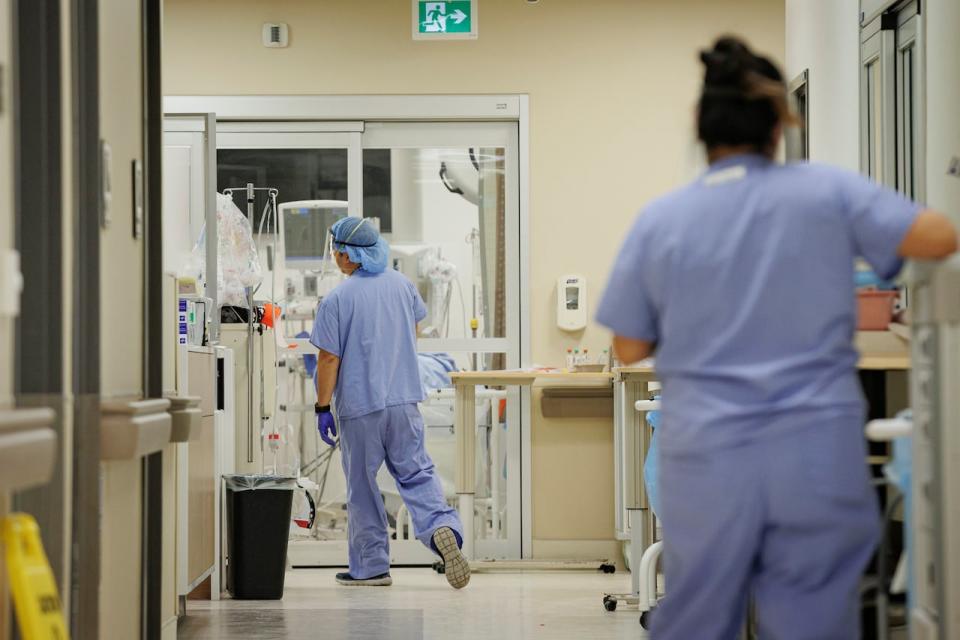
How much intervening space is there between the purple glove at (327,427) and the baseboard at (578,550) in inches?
50.0

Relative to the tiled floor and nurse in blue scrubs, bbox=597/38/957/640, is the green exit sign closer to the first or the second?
the tiled floor

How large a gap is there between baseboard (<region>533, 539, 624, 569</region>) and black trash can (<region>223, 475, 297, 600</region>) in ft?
5.19

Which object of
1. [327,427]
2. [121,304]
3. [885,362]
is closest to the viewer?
[885,362]

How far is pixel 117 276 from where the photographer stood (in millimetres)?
2900

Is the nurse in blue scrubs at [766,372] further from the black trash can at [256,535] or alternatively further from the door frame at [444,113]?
the door frame at [444,113]

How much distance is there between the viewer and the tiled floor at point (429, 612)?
14.4 ft

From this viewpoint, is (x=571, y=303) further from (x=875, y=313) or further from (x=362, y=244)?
(x=875, y=313)

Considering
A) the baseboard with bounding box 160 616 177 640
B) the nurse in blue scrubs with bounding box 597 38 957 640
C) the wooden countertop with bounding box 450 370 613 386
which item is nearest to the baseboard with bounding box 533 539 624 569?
the wooden countertop with bounding box 450 370 613 386

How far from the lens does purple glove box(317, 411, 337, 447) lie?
5535 millimetres

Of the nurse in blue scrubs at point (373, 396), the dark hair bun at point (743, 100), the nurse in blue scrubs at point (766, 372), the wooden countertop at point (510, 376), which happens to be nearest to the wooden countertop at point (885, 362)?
the nurse in blue scrubs at point (766, 372)

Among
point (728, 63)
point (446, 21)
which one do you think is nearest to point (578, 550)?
point (446, 21)

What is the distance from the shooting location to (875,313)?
2.80 m

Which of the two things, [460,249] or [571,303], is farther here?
[460,249]

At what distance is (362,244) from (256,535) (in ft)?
4.13
